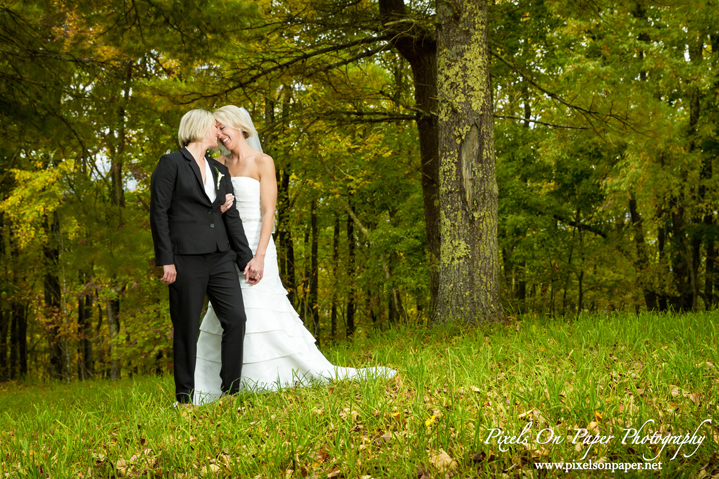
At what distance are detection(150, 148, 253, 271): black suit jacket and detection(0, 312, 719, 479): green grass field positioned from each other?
1.13 metres

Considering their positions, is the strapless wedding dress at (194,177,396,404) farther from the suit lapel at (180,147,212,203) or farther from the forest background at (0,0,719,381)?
the forest background at (0,0,719,381)

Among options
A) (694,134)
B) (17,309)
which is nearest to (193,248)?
(694,134)

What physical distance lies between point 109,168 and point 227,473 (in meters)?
13.5

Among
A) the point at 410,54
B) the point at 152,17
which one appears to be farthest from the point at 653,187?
the point at 152,17

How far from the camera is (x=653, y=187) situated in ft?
40.4

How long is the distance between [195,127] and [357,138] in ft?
28.5

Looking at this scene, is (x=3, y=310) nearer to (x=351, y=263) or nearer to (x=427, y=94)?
(x=351, y=263)

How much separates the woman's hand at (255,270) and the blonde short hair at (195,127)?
104 centimetres

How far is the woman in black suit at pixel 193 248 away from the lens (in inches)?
147

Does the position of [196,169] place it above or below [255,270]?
above

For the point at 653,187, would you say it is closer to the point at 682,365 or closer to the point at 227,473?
the point at 682,365

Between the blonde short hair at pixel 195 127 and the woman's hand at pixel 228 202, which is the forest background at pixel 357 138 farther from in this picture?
the woman's hand at pixel 228 202

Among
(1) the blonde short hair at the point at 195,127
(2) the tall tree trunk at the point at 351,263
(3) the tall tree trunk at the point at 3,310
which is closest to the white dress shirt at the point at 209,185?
(1) the blonde short hair at the point at 195,127

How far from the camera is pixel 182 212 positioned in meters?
3.82
